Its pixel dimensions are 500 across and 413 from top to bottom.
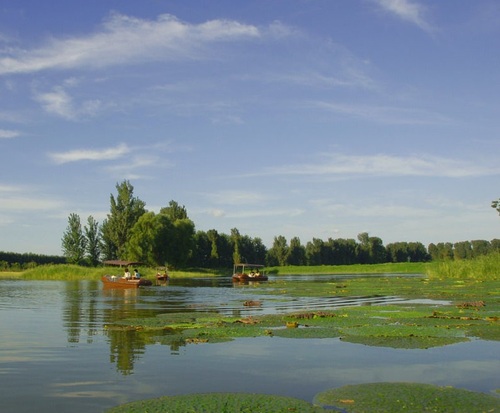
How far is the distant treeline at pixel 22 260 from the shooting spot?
3947 inches

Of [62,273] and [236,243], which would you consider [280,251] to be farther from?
[62,273]

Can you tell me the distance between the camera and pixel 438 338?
16281mm

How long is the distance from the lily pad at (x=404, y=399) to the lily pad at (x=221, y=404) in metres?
0.54

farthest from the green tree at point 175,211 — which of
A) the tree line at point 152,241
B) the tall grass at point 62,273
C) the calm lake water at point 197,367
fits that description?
the calm lake water at point 197,367

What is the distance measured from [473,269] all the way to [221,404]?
48.7 meters

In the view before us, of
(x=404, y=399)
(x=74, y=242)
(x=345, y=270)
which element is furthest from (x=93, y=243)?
(x=404, y=399)

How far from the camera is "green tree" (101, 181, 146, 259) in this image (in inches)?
4242

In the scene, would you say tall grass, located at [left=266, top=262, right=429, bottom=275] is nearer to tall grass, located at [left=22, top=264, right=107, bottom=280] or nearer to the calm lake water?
tall grass, located at [left=22, top=264, right=107, bottom=280]

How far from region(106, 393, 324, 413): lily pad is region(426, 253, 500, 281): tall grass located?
45.0 metres

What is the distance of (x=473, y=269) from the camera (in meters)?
53.0

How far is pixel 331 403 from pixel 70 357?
765cm

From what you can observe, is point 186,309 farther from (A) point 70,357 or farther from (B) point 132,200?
(B) point 132,200

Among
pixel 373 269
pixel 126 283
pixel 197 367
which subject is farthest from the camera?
pixel 373 269

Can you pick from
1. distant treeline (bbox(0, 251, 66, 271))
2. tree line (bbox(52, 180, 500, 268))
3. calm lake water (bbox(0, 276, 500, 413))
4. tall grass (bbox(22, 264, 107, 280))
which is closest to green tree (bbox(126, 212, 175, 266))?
tree line (bbox(52, 180, 500, 268))
